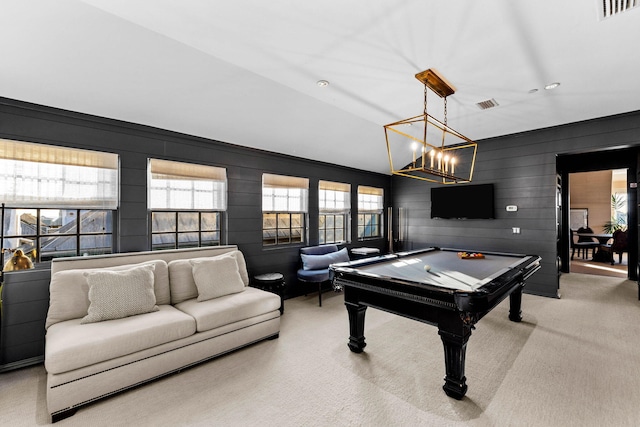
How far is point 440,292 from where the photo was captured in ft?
7.11

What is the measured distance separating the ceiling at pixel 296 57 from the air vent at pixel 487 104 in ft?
0.24

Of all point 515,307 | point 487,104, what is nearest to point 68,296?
point 515,307

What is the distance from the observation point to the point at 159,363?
244 cm

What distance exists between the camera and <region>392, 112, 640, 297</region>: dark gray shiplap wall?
14.3ft

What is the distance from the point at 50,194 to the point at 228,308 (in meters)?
2.11

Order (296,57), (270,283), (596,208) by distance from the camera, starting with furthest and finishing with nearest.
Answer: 1. (596,208)
2. (270,283)
3. (296,57)

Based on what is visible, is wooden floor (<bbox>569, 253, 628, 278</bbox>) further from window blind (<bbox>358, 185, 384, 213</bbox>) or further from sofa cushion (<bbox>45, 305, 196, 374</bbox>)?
sofa cushion (<bbox>45, 305, 196, 374</bbox>)

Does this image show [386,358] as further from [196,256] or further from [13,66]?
[13,66]

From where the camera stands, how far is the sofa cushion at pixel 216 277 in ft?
10.4

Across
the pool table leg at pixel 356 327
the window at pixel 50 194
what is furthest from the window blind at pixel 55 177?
the pool table leg at pixel 356 327

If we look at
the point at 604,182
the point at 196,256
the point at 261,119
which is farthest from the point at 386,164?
the point at 604,182

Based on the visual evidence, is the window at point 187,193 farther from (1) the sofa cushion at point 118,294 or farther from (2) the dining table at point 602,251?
(2) the dining table at point 602,251

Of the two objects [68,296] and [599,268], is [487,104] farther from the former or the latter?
[599,268]

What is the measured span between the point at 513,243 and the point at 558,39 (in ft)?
11.7
